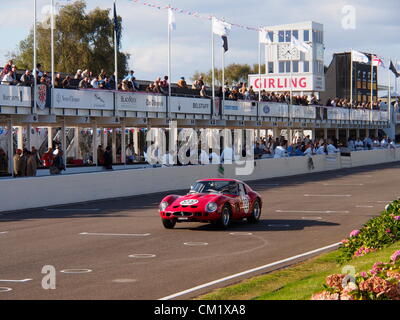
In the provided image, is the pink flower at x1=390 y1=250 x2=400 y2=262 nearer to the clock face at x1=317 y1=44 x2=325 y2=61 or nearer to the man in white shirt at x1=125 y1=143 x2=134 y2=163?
the man in white shirt at x1=125 y1=143 x2=134 y2=163

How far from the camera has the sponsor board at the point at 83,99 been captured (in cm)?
3166

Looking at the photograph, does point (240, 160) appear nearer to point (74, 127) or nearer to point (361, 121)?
point (74, 127)

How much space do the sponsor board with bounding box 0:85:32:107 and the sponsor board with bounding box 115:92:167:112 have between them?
22.3 feet

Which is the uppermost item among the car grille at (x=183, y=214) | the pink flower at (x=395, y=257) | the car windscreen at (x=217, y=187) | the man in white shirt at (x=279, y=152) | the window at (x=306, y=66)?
the window at (x=306, y=66)

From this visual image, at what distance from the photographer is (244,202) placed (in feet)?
63.6

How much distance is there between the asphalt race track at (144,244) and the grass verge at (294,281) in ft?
1.41

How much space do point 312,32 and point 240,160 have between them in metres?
51.8

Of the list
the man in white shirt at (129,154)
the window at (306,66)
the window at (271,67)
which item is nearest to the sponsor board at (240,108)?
the man in white shirt at (129,154)

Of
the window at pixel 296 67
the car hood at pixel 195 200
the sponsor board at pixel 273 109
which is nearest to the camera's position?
the car hood at pixel 195 200

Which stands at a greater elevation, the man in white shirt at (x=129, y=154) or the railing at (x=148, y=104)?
the railing at (x=148, y=104)

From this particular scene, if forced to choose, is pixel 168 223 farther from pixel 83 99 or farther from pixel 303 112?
pixel 303 112

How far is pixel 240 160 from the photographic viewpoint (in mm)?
38969

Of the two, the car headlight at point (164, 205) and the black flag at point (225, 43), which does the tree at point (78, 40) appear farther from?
the car headlight at point (164, 205)
